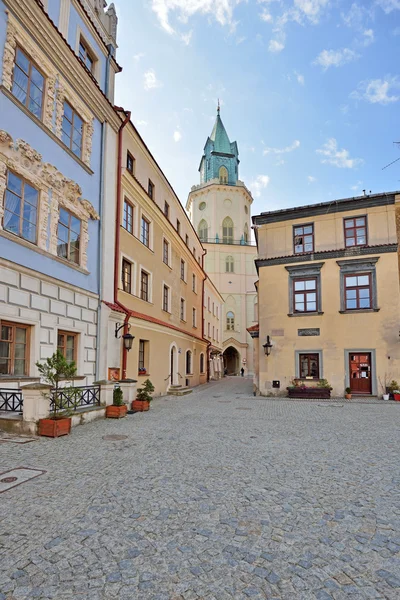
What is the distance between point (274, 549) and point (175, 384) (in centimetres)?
1860

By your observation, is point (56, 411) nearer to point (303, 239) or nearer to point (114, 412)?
point (114, 412)

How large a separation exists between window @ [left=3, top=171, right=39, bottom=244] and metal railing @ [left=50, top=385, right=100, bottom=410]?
413 cm

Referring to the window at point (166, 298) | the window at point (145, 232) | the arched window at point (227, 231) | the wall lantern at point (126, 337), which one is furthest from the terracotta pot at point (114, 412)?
the arched window at point (227, 231)

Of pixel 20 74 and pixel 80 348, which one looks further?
pixel 80 348

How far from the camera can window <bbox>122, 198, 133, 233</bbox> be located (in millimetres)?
16062

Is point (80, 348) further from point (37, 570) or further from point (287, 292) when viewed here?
point (287, 292)

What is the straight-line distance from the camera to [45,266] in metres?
10.4

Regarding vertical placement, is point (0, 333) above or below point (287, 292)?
below

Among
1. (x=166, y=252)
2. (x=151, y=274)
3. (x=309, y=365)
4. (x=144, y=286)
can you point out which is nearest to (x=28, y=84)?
(x=144, y=286)

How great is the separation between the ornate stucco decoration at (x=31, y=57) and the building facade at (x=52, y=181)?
0.09 feet

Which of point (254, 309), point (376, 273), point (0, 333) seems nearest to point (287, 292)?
point (376, 273)

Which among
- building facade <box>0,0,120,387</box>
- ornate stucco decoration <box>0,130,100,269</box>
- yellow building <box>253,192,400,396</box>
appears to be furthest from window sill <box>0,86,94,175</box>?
yellow building <box>253,192,400,396</box>

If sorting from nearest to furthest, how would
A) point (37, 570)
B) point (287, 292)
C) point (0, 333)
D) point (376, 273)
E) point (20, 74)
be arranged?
point (37, 570), point (0, 333), point (20, 74), point (376, 273), point (287, 292)

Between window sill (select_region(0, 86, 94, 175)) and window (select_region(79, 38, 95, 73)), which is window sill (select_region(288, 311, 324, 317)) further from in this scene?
window (select_region(79, 38, 95, 73))
